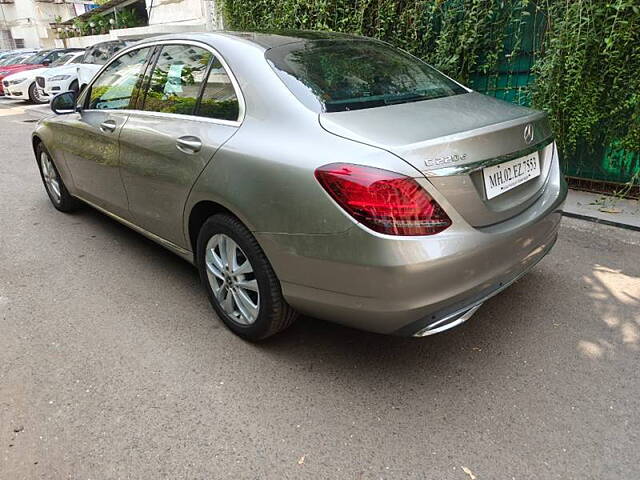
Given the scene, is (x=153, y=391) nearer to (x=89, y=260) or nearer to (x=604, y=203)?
(x=89, y=260)

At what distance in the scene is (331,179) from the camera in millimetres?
2012

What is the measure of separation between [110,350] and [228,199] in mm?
1151

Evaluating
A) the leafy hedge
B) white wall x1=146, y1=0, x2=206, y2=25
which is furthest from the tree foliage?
white wall x1=146, y1=0, x2=206, y2=25

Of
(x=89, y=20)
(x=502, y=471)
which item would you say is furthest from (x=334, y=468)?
(x=89, y=20)

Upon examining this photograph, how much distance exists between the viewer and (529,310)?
9.75 feet

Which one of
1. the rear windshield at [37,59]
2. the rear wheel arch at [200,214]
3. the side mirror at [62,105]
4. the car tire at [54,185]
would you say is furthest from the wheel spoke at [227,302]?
the rear windshield at [37,59]

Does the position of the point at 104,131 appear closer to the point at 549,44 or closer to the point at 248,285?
the point at 248,285

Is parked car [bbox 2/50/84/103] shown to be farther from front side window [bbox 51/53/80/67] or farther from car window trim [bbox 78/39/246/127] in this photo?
car window trim [bbox 78/39/246/127]

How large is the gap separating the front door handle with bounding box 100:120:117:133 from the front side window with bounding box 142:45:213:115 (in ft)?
1.15

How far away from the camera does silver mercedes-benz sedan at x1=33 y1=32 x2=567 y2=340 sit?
1979 mm

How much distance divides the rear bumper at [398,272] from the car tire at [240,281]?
110mm

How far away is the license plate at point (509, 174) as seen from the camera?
218 cm

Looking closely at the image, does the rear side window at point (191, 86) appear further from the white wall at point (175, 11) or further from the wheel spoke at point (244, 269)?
the white wall at point (175, 11)

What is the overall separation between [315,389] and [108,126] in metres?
2.43
